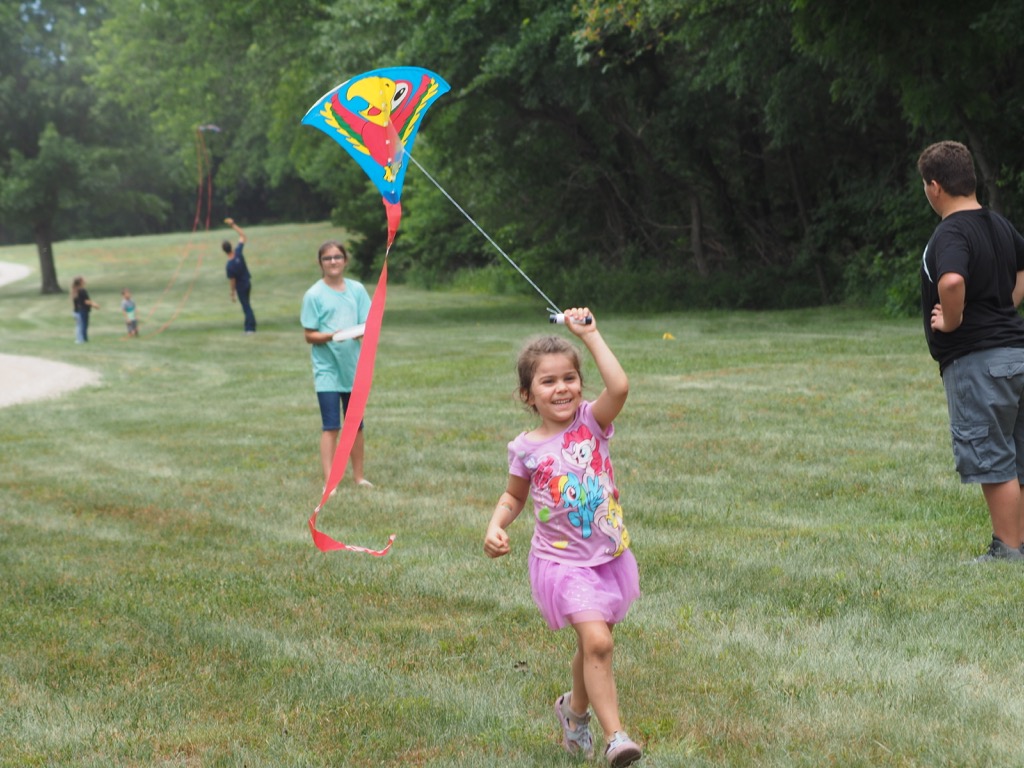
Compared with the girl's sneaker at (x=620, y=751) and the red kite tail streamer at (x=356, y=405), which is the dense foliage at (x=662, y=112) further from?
the girl's sneaker at (x=620, y=751)

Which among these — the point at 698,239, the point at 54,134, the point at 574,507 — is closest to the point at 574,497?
the point at 574,507

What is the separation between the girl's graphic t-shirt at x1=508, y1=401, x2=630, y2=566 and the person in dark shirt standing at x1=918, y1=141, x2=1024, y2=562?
2615 millimetres

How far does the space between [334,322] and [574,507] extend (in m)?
5.75

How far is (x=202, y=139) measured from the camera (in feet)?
110

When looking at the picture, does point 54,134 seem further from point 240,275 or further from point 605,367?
point 605,367

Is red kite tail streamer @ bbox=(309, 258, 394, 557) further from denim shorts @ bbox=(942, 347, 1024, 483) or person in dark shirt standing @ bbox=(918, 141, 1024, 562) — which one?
denim shorts @ bbox=(942, 347, 1024, 483)

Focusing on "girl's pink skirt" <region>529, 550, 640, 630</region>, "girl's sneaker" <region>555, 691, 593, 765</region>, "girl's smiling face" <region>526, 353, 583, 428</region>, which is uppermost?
"girl's smiling face" <region>526, 353, 583, 428</region>

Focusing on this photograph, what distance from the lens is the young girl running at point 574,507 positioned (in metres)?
4.29

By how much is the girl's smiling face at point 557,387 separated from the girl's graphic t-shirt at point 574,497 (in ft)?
0.29

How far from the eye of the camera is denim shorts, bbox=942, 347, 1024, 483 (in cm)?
643

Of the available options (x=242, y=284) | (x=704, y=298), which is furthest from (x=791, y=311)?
(x=242, y=284)

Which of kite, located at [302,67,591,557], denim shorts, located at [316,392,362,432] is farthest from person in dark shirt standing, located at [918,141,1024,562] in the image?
denim shorts, located at [316,392,362,432]

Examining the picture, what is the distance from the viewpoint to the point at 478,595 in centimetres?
650

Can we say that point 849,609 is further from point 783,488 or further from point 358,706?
point 783,488
